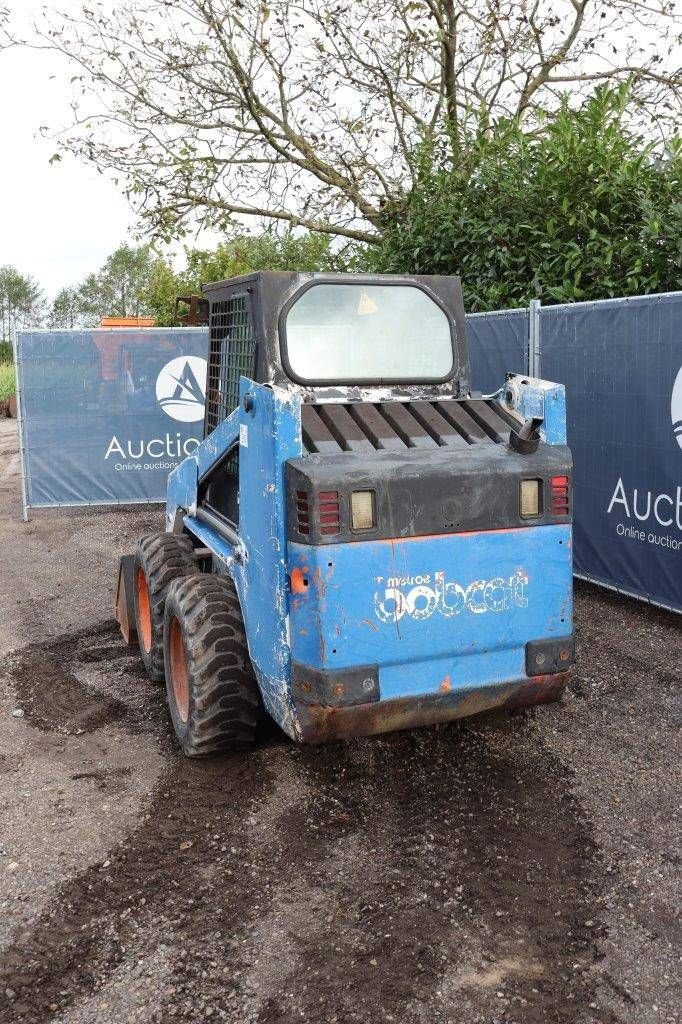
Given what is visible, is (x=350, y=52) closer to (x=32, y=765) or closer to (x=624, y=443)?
(x=624, y=443)

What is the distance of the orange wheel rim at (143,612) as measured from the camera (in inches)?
238

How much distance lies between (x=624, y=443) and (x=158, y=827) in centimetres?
494

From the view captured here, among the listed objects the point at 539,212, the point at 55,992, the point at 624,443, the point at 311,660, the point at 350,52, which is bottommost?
the point at 55,992

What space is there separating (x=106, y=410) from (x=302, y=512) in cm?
877

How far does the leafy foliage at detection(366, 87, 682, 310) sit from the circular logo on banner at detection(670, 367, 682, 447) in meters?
2.46

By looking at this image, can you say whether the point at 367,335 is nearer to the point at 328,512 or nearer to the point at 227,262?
the point at 328,512

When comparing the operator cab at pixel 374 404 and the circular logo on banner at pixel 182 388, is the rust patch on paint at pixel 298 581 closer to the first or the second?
the operator cab at pixel 374 404

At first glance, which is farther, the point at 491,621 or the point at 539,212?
the point at 539,212

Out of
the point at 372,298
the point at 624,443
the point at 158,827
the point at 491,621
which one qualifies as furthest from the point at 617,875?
the point at 624,443

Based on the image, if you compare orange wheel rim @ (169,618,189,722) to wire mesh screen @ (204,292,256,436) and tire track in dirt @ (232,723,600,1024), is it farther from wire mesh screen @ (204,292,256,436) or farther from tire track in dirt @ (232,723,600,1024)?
wire mesh screen @ (204,292,256,436)

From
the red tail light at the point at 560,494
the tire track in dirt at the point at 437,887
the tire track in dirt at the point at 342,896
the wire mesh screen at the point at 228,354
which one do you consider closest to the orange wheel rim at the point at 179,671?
the tire track in dirt at the point at 342,896

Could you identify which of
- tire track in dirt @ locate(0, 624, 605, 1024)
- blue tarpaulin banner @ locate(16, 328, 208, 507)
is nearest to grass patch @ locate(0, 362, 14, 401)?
blue tarpaulin banner @ locate(16, 328, 208, 507)

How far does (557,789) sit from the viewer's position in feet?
14.7

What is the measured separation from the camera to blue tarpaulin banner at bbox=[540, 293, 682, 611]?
270 inches
